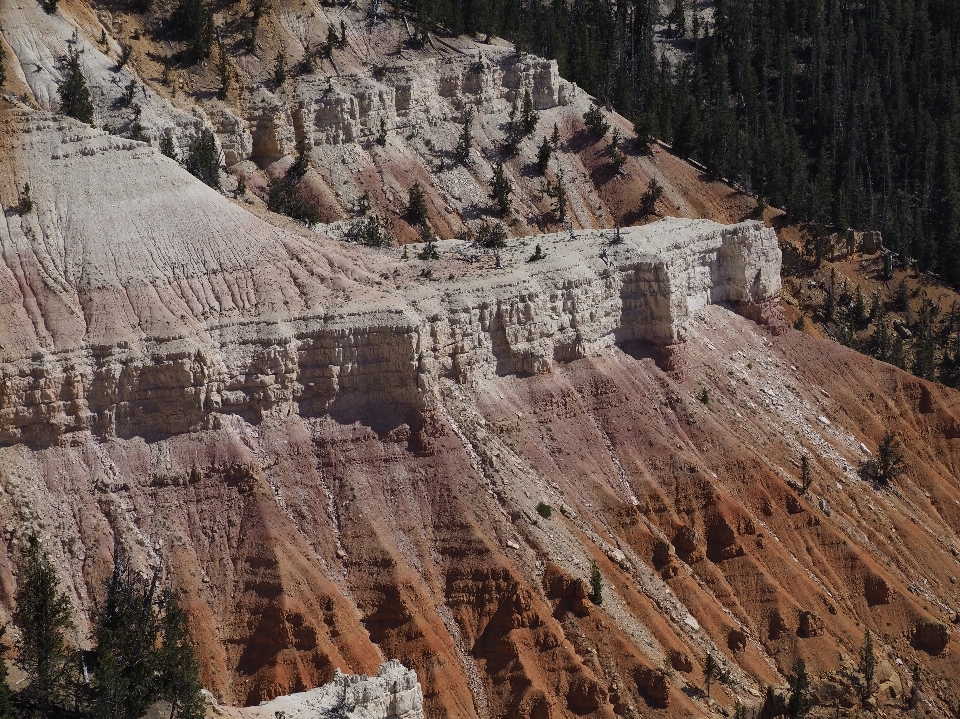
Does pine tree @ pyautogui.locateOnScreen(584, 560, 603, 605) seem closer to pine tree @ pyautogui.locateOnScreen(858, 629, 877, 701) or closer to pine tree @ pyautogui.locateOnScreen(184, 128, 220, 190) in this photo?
pine tree @ pyautogui.locateOnScreen(858, 629, 877, 701)

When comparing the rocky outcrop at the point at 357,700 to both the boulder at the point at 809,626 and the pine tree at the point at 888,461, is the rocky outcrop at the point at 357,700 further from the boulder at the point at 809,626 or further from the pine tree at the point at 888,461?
the pine tree at the point at 888,461

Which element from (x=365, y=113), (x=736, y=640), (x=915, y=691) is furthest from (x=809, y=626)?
(x=365, y=113)

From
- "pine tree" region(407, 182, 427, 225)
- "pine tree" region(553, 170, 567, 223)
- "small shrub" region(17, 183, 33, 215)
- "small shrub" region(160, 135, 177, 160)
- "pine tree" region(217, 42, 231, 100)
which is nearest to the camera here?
"small shrub" region(17, 183, 33, 215)

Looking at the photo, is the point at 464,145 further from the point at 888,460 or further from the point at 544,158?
the point at 888,460

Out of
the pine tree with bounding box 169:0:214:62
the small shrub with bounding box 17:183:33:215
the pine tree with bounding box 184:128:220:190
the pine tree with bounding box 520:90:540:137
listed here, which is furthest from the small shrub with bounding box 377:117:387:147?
the small shrub with bounding box 17:183:33:215

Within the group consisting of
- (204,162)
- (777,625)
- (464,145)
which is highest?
(204,162)

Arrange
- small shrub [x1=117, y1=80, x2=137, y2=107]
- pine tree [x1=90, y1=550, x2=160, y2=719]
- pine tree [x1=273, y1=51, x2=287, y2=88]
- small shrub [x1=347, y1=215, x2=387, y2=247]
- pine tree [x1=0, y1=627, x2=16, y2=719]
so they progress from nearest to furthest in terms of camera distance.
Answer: pine tree [x1=0, y1=627, x2=16, y2=719] < pine tree [x1=90, y1=550, x2=160, y2=719] < small shrub [x1=347, y1=215, x2=387, y2=247] < small shrub [x1=117, y1=80, x2=137, y2=107] < pine tree [x1=273, y1=51, x2=287, y2=88]

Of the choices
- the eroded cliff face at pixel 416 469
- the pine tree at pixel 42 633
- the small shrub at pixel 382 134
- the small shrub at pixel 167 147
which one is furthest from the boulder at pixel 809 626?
the small shrub at pixel 382 134
